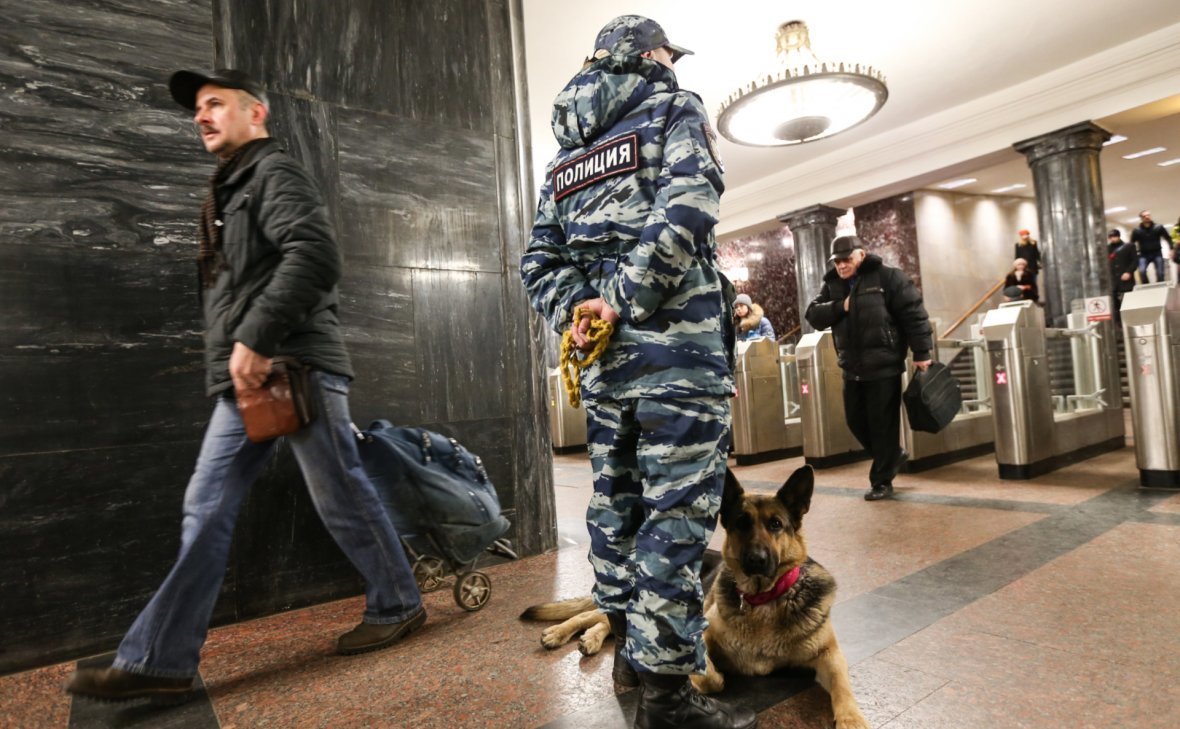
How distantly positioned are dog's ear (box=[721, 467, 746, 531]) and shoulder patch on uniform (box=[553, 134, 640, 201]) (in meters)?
0.89

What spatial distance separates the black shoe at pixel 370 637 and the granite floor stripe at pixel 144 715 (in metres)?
0.43

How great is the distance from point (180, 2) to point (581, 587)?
3.02m

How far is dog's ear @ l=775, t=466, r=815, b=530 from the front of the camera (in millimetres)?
1990

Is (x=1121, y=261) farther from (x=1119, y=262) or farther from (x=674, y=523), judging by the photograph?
(x=674, y=523)

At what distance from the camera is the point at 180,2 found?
2.81m

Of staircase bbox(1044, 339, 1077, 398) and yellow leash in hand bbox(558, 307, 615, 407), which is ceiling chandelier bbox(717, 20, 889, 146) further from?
yellow leash in hand bbox(558, 307, 615, 407)

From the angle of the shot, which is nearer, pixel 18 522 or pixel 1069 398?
pixel 18 522

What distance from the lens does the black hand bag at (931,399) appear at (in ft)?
14.8

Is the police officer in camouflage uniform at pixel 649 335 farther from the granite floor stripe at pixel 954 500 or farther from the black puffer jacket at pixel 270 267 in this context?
the granite floor stripe at pixel 954 500

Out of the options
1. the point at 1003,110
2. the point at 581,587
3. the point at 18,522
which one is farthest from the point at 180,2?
the point at 1003,110

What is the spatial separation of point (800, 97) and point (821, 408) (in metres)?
3.71

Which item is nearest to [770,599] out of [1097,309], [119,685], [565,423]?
[119,685]

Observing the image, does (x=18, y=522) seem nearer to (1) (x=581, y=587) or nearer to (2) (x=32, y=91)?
(2) (x=32, y=91)

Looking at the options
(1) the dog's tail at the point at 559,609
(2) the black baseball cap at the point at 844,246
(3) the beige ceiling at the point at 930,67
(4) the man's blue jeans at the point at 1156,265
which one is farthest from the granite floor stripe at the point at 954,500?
(4) the man's blue jeans at the point at 1156,265
